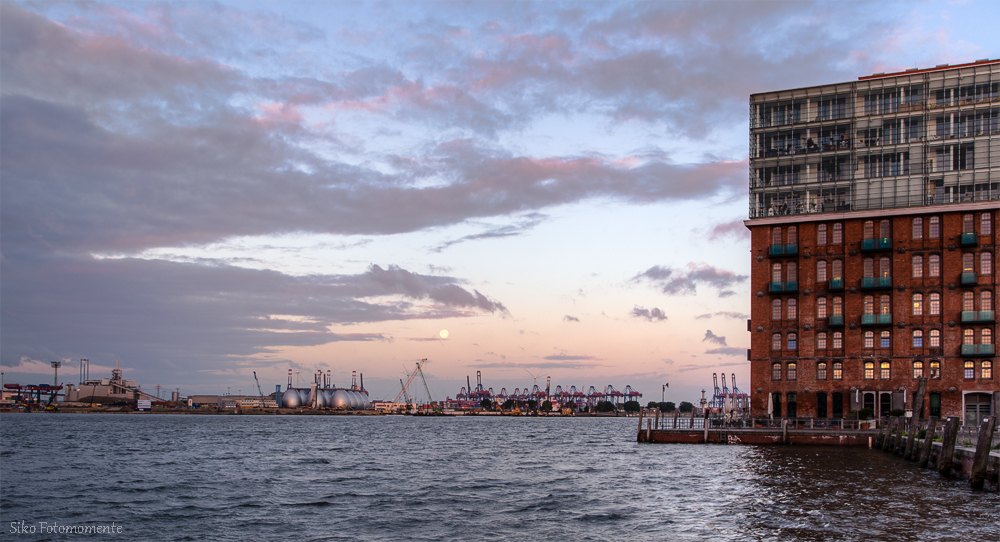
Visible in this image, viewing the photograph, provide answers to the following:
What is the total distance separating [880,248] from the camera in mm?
87188

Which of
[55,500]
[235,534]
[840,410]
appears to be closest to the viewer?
[235,534]

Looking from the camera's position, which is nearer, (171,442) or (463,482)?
(463,482)

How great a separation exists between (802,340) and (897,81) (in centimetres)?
3300

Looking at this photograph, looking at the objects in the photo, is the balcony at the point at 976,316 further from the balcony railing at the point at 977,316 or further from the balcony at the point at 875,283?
the balcony at the point at 875,283

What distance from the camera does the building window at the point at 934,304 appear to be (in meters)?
84.1

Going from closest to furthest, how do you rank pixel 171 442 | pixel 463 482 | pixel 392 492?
pixel 392 492 → pixel 463 482 → pixel 171 442

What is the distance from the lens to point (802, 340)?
90.1 m

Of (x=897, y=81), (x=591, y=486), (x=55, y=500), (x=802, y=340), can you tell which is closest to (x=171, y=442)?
(x=55, y=500)

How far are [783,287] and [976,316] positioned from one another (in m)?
19.6

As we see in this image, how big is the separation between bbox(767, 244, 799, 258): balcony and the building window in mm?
14745

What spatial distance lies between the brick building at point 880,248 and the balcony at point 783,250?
0.55 feet

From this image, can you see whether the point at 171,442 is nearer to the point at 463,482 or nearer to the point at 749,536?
the point at 463,482

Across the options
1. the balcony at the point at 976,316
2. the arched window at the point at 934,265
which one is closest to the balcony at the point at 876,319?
the arched window at the point at 934,265

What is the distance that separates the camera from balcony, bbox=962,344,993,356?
80.9 meters
